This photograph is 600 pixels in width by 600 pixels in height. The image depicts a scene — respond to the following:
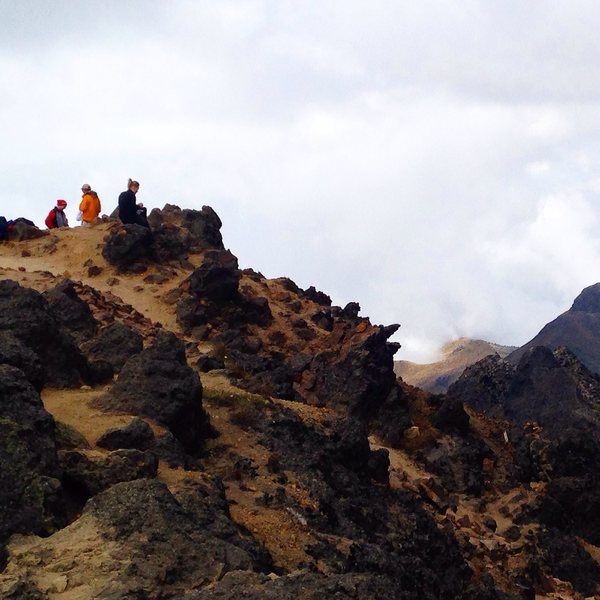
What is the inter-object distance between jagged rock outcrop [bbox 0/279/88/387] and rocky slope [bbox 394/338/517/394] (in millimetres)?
76528

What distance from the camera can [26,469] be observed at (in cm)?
860

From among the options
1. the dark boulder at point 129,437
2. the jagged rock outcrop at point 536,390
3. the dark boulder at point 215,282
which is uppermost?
the dark boulder at point 215,282

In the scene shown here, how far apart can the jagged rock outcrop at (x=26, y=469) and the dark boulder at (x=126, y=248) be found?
19.4m

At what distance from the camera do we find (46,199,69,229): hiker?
1312 inches

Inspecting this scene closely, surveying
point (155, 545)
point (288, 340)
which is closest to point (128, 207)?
point (288, 340)

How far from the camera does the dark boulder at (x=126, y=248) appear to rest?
95.0 ft

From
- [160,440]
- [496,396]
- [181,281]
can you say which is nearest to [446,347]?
[496,396]

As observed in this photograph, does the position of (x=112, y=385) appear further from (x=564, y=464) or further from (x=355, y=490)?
(x=564, y=464)

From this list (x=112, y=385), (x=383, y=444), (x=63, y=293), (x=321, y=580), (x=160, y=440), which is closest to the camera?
(x=321, y=580)

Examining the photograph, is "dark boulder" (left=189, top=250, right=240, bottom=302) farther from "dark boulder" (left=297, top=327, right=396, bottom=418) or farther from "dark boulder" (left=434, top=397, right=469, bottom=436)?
"dark boulder" (left=434, top=397, right=469, bottom=436)

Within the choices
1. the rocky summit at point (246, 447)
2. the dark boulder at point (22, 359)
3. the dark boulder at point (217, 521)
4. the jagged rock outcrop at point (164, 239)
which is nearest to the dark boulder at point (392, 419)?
the rocky summit at point (246, 447)

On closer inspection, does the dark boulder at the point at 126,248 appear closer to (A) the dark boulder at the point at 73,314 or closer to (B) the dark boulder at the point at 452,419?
(A) the dark boulder at the point at 73,314

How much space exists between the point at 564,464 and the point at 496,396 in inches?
414

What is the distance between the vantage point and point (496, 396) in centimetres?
3341
